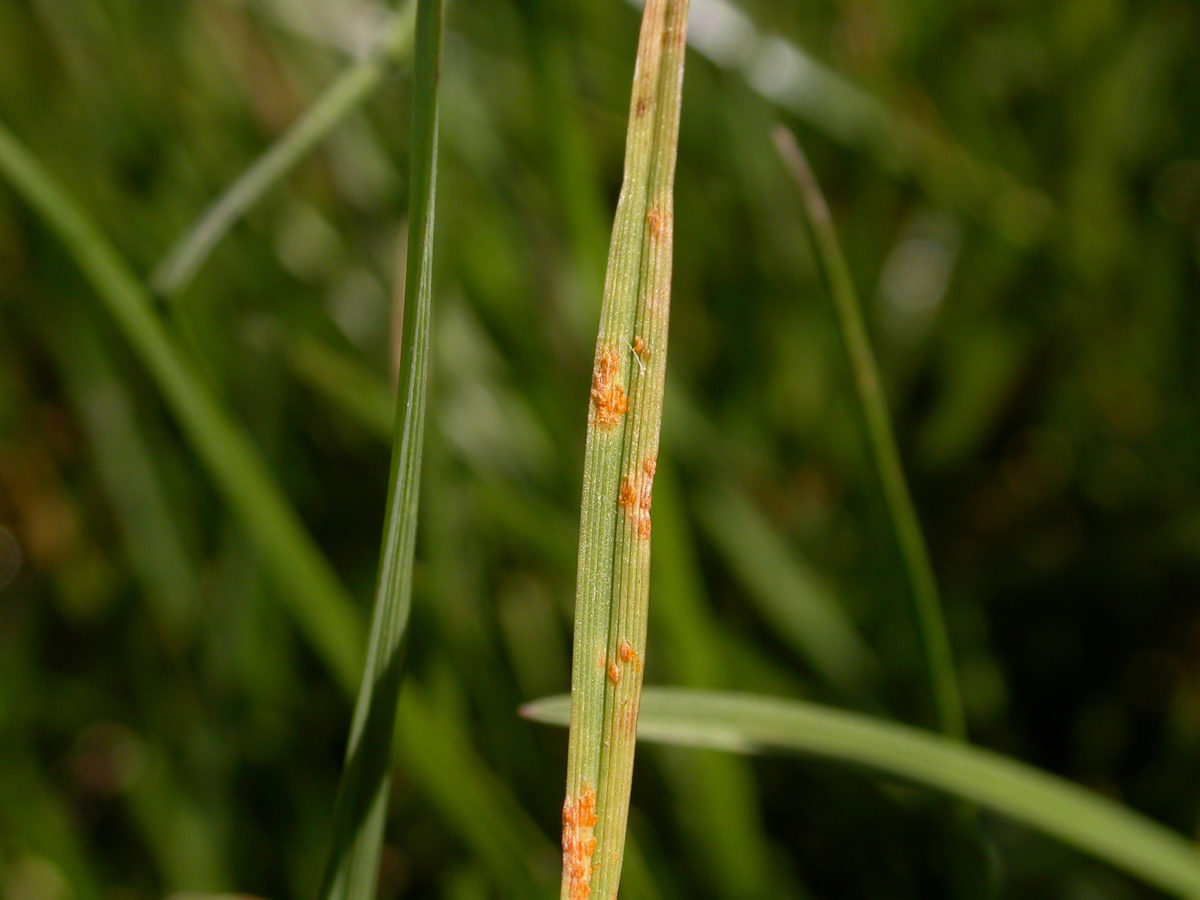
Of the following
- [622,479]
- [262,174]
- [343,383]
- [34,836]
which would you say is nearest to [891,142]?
[343,383]

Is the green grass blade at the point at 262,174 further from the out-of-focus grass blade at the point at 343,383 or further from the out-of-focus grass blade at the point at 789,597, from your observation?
the out-of-focus grass blade at the point at 789,597

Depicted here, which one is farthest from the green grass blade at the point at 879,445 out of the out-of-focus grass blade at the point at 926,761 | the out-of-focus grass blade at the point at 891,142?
the out-of-focus grass blade at the point at 891,142

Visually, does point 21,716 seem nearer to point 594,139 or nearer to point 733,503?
point 733,503

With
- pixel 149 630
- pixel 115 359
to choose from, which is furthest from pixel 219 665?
pixel 115 359

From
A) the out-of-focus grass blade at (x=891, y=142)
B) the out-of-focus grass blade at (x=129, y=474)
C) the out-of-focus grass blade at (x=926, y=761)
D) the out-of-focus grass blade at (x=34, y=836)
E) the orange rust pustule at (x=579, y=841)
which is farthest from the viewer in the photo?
the out-of-focus grass blade at (x=891, y=142)

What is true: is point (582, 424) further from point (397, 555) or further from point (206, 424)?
point (397, 555)

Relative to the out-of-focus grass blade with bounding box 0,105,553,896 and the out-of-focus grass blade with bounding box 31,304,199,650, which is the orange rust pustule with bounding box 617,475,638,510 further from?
the out-of-focus grass blade with bounding box 31,304,199,650

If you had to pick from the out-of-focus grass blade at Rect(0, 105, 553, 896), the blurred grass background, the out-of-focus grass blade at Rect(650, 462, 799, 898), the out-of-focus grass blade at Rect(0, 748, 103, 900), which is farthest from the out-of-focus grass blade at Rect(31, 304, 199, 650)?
the out-of-focus grass blade at Rect(650, 462, 799, 898)
